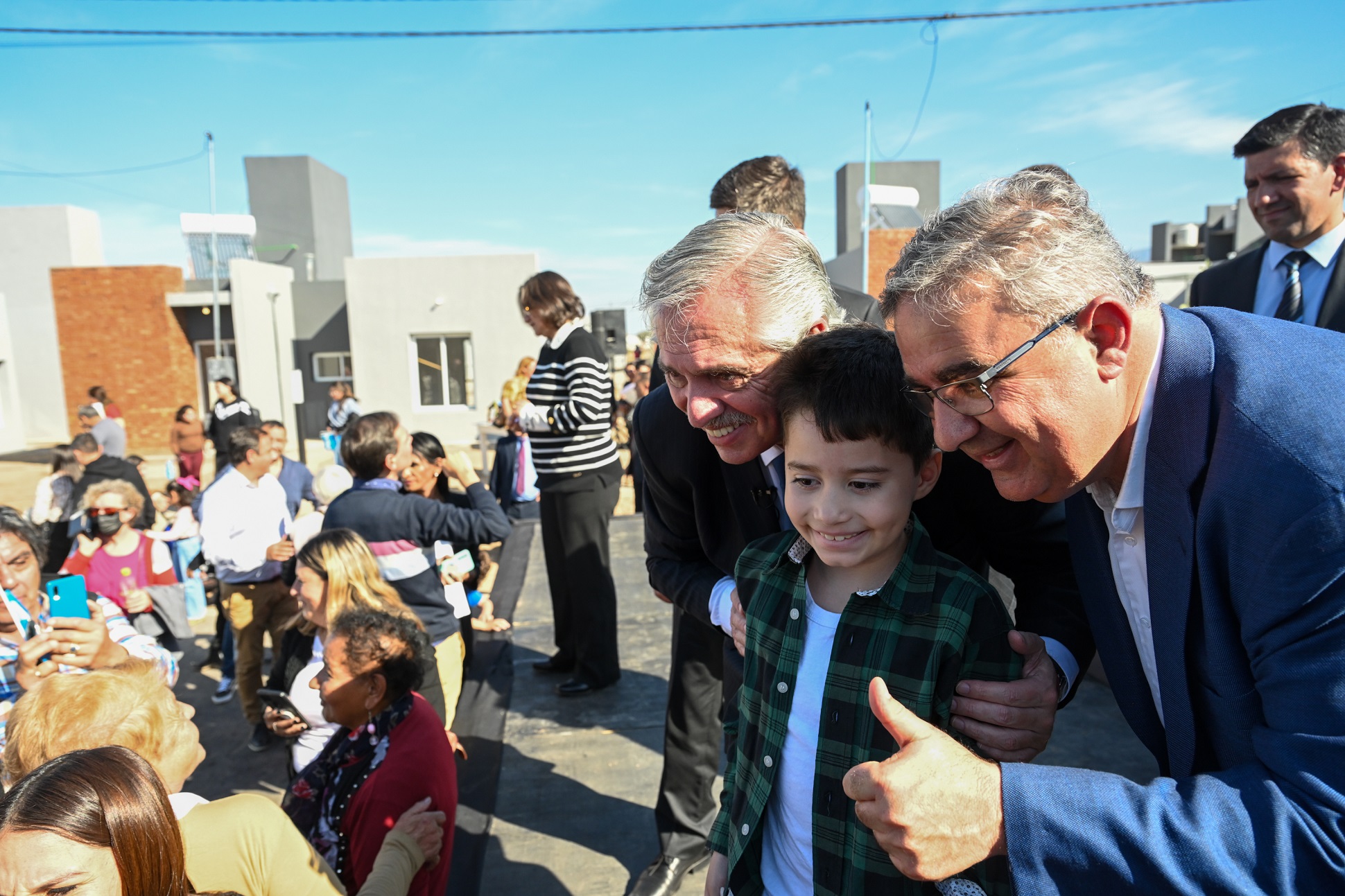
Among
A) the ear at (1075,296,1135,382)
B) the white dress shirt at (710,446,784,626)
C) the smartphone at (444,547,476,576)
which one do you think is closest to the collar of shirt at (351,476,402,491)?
the smartphone at (444,547,476,576)

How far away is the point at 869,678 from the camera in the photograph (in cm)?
142

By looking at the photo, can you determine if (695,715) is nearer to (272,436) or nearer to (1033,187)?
(1033,187)

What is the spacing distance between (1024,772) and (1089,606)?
412 mm

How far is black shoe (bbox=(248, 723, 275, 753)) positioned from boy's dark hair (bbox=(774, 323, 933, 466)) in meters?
4.34

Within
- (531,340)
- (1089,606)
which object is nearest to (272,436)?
(1089,606)

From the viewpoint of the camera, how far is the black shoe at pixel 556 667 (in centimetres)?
475

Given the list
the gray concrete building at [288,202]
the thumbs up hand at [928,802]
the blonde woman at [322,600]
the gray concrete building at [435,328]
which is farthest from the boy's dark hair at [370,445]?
the gray concrete building at [288,202]

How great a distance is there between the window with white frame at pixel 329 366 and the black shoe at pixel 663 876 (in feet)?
74.0

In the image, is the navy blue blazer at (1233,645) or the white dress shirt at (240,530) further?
the white dress shirt at (240,530)

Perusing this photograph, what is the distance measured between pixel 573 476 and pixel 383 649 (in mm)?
2134

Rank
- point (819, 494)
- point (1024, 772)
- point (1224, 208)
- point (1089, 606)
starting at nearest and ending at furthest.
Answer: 1. point (1024, 772)
2. point (1089, 606)
3. point (819, 494)
4. point (1224, 208)

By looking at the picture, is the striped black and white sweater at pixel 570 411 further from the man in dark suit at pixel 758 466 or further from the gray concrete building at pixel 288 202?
the gray concrete building at pixel 288 202

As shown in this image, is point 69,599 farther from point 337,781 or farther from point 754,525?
point 754,525

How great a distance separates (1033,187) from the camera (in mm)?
1228
